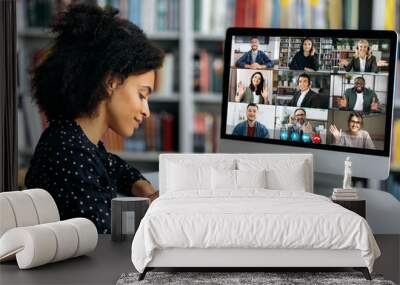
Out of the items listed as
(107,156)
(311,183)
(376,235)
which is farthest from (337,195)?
(107,156)

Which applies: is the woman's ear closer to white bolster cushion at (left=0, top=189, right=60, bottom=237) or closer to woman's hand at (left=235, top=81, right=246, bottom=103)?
woman's hand at (left=235, top=81, right=246, bottom=103)

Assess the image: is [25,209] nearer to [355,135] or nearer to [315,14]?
[355,135]

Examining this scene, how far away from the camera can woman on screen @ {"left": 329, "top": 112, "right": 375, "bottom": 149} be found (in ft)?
17.8

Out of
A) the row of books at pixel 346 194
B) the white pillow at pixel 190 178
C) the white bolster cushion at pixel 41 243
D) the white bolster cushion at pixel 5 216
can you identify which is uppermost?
the white pillow at pixel 190 178

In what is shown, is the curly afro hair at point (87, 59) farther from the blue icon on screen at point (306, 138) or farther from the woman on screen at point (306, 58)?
the blue icon on screen at point (306, 138)

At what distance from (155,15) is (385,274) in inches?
107

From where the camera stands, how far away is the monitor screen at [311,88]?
213 inches

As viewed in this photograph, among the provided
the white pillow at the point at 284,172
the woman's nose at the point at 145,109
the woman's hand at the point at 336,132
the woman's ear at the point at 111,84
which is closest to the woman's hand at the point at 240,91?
the white pillow at the point at 284,172

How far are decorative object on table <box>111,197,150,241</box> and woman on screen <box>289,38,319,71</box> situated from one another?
4.32 feet

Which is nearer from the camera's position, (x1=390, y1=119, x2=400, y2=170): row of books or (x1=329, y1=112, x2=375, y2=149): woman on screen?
(x1=329, y1=112, x2=375, y2=149): woman on screen

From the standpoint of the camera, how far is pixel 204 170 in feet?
17.5

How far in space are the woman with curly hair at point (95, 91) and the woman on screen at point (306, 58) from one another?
3.78 feet

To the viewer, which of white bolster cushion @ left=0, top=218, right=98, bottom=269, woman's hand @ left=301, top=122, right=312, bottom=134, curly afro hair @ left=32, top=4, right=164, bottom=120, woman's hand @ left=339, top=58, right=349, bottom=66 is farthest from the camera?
curly afro hair @ left=32, top=4, right=164, bottom=120

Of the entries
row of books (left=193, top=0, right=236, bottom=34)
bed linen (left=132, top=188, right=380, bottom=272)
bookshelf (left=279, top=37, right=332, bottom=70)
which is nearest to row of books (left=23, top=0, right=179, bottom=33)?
row of books (left=193, top=0, right=236, bottom=34)
